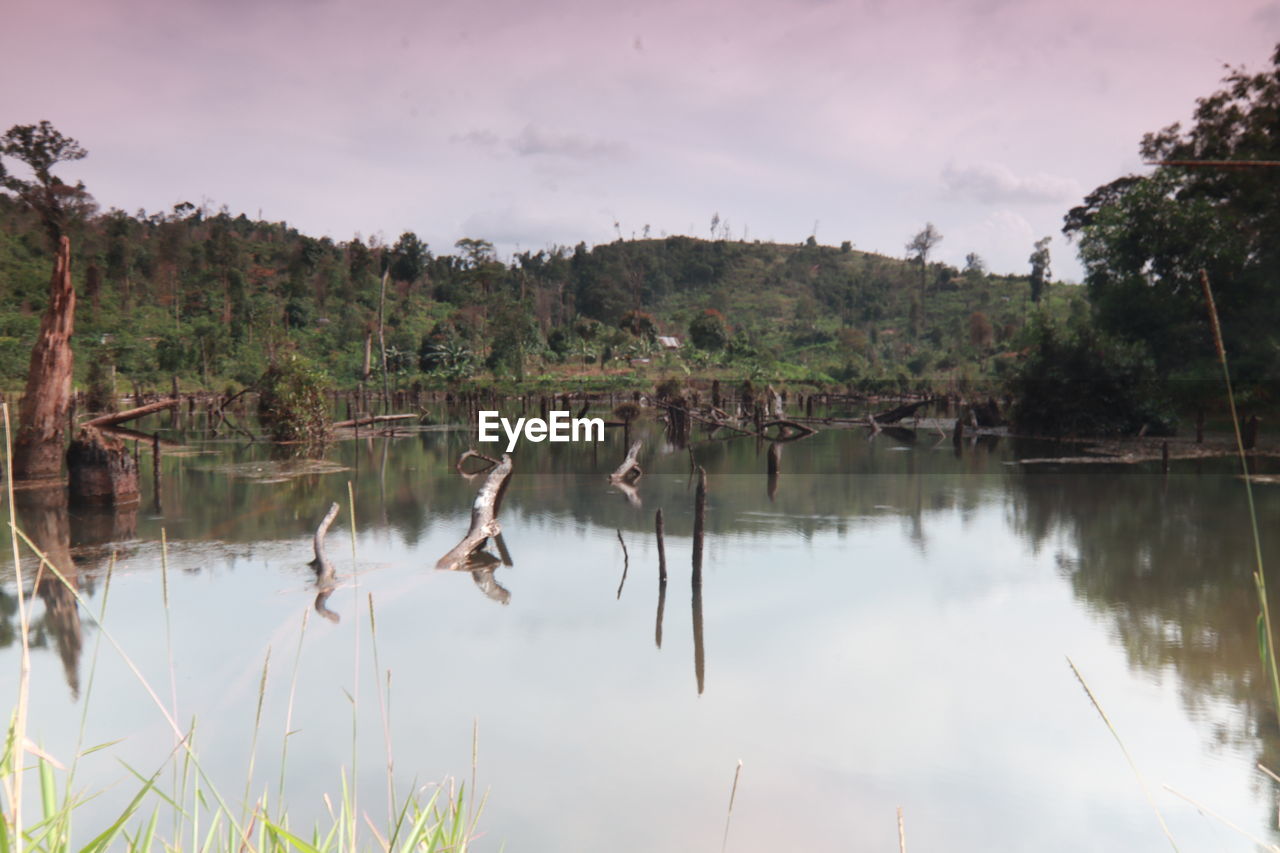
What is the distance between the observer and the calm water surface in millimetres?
6934

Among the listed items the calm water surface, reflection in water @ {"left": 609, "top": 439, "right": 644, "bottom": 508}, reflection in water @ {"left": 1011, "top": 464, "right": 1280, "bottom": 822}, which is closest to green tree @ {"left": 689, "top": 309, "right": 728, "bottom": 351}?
reflection in water @ {"left": 609, "top": 439, "right": 644, "bottom": 508}

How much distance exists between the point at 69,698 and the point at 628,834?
5.48 metres

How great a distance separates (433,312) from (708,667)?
6403cm

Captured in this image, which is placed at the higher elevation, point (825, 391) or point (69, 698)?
point (825, 391)

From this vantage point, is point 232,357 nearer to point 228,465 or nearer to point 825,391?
point 228,465

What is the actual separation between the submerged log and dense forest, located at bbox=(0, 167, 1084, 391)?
1879cm

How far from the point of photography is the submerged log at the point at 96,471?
16.7 m

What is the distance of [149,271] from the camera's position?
60594 millimetres

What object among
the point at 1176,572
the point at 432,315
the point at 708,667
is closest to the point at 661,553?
the point at 708,667

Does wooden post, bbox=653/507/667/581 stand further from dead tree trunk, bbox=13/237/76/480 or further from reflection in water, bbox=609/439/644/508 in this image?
dead tree trunk, bbox=13/237/76/480

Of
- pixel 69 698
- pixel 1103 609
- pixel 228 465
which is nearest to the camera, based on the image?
pixel 69 698

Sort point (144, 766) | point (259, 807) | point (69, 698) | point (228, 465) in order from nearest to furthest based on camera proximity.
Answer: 1. point (259, 807)
2. point (144, 766)
3. point (69, 698)
4. point (228, 465)

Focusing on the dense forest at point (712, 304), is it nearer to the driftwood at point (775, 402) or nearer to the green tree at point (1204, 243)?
the green tree at point (1204, 243)

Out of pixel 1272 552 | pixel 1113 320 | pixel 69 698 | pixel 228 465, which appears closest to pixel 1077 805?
pixel 69 698
